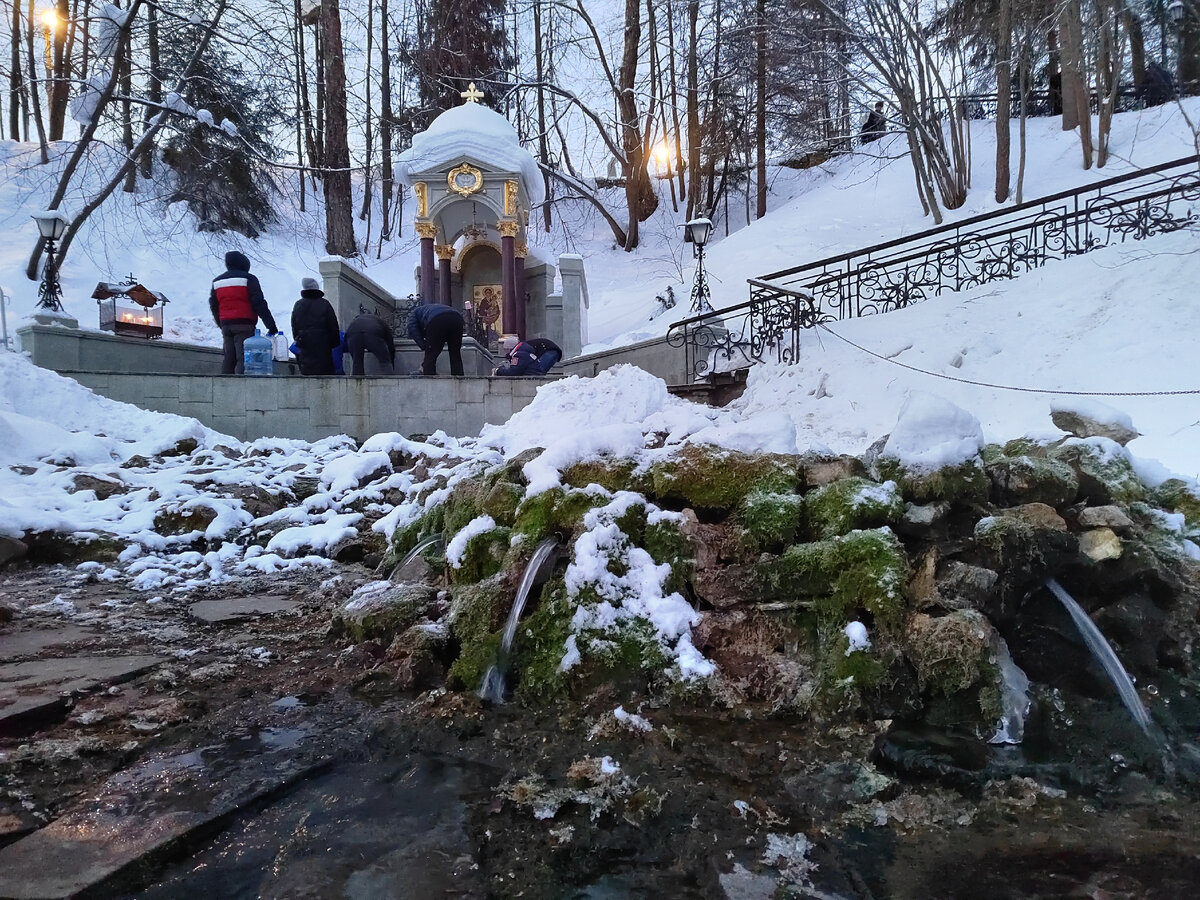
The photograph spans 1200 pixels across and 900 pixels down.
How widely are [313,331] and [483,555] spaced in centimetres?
765

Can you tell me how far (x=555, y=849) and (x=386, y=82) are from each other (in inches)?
1333

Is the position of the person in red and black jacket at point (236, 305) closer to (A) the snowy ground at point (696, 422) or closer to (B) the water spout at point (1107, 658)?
(A) the snowy ground at point (696, 422)

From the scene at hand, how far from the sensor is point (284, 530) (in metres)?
7.37

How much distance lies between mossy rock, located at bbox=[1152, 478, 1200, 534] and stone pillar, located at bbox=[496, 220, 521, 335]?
45.9 ft

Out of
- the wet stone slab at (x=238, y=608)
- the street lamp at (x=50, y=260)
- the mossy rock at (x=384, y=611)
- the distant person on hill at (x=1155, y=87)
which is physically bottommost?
the wet stone slab at (x=238, y=608)

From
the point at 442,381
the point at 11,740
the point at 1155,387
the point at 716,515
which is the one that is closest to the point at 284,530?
the point at 442,381

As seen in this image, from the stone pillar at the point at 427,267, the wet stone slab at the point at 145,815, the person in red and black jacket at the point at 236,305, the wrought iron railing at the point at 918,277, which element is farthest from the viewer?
the stone pillar at the point at 427,267

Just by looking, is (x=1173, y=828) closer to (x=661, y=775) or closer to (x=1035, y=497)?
(x=661, y=775)

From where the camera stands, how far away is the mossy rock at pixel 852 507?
410cm

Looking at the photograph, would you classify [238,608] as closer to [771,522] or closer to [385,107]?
[771,522]

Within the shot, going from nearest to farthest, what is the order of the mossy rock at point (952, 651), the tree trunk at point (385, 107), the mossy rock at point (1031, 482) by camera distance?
the mossy rock at point (952, 651) → the mossy rock at point (1031, 482) → the tree trunk at point (385, 107)

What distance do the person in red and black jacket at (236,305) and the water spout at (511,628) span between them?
8.35 meters

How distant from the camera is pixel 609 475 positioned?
4.83 metres

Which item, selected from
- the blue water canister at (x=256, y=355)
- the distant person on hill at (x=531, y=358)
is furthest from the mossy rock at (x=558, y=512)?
the blue water canister at (x=256, y=355)
